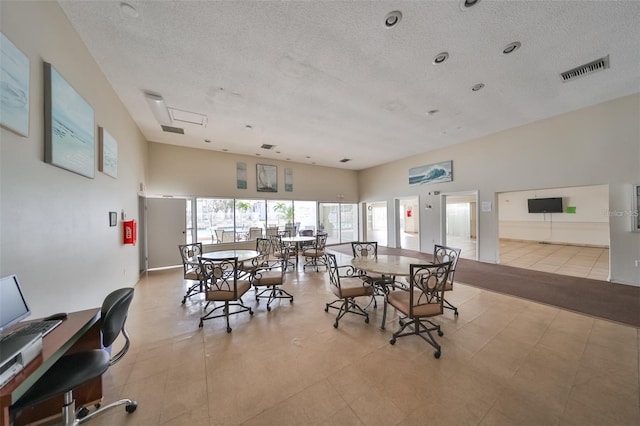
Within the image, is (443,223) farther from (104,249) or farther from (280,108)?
(104,249)

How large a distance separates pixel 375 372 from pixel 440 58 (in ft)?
12.4

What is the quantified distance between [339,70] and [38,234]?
3.61 metres

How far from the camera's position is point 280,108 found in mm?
4160

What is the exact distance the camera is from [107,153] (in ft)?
9.99

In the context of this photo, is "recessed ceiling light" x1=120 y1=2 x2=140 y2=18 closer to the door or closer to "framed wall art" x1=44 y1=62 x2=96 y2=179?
"framed wall art" x1=44 y1=62 x2=96 y2=179

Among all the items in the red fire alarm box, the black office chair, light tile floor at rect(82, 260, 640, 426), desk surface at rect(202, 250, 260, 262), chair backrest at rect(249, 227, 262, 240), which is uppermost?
the red fire alarm box

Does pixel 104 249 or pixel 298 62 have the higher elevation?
pixel 298 62

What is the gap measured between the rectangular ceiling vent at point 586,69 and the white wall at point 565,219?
5.00m

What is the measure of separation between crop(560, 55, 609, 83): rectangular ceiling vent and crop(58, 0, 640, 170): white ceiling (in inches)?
3.4

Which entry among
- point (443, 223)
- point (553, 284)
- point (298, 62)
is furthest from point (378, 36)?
point (443, 223)

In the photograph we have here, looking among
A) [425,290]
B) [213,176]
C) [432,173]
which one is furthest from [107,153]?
[432,173]

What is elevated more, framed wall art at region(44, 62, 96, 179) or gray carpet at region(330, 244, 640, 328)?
framed wall art at region(44, 62, 96, 179)

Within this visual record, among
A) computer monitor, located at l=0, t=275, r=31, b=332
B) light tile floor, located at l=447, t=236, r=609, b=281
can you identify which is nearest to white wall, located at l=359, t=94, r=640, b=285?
light tile floor, located at l=447, t=236, r=609, b=281

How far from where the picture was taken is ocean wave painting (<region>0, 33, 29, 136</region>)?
1.36 m
